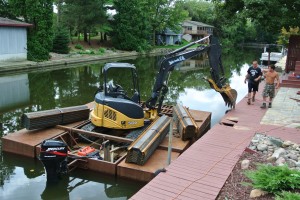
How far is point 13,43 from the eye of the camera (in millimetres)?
29516

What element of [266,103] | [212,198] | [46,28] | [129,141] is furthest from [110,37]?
[212,198]

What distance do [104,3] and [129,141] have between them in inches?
1610

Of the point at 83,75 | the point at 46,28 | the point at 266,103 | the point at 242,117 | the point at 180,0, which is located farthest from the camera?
the point at 180,0

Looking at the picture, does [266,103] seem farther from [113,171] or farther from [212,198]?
[212,198]

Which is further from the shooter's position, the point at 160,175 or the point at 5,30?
the point at 5,30

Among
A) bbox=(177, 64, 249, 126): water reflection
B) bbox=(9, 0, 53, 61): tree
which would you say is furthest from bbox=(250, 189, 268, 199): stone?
bbox=(9, 0, 53, 61): tree

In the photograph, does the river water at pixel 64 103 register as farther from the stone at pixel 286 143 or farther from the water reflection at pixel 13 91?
the stone at pixel 286 143

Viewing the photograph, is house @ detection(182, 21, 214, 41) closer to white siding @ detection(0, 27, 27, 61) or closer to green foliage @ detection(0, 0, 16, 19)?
green foliage @ detection(0, 0, 16, 19)

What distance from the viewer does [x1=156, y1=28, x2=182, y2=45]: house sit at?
212 ft

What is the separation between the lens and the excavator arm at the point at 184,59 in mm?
11156

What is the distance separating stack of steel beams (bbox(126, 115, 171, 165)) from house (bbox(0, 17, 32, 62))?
2211 centimetres

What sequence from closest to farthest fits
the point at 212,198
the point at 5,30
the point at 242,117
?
the point at 212,198 < the point at 242,117 < the point at 5,30

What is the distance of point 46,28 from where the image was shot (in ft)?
108

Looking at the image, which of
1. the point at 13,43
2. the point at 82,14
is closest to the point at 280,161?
the point at 13,43
